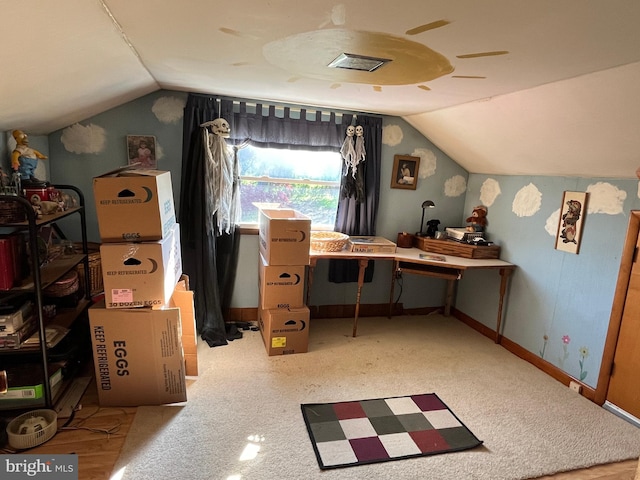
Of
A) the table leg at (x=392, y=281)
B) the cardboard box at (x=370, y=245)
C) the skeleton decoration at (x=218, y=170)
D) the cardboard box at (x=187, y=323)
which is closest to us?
the cardboard box at (x=187, y=323)

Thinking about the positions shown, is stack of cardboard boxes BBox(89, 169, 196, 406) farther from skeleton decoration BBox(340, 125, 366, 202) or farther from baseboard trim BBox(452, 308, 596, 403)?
baseboard trim BBox(452, 308, 596, 403)

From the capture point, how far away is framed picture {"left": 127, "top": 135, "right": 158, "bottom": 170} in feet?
10.4

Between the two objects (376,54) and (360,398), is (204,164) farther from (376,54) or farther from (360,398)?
(360,398)

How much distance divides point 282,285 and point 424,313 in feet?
6.15

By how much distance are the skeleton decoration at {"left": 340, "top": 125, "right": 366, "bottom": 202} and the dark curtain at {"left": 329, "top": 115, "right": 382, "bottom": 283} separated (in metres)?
0.02

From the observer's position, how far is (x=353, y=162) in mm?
3574

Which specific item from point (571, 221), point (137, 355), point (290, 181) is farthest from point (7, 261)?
point (571, 221)

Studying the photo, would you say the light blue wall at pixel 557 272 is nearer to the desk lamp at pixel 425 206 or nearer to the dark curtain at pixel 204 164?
the desk lamp at pixel 425 206


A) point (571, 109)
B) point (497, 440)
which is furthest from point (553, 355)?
point (571, 109)

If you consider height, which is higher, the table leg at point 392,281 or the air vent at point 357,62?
the air vent at point 357,62

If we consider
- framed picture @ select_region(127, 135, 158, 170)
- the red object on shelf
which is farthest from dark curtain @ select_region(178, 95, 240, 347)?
the red object on shelf

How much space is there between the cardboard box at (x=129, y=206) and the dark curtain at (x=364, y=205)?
187 centimetres

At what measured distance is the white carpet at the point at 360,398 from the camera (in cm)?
198

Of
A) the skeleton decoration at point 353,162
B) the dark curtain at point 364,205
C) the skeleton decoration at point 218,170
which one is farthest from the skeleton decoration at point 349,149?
the skeleton decoration at point 218,170
